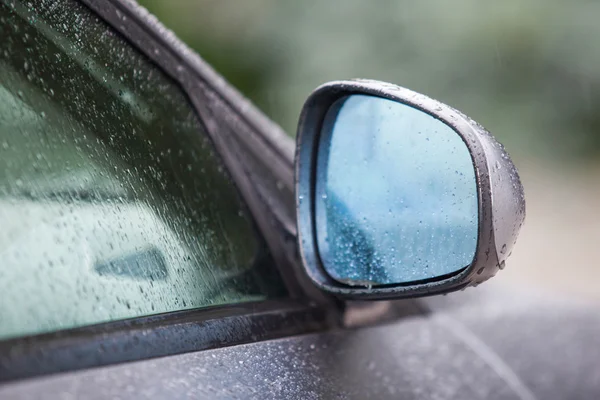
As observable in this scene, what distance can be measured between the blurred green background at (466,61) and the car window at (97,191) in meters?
7.75

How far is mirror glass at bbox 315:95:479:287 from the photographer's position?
1.53m

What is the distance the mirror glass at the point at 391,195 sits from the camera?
1.53 metres

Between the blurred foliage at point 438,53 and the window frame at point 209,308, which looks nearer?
the window frame at point 209,308

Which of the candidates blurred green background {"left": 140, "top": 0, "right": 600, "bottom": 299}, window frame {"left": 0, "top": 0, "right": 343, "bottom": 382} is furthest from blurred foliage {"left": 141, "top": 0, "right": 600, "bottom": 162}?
window frame {"left": 0, "top": 0, "right": 343, "bottom": 382}

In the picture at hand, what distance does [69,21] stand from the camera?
4.80 ft

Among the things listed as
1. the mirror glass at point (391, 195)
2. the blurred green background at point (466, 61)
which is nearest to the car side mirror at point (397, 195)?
the mirror glass at point (391, 195)

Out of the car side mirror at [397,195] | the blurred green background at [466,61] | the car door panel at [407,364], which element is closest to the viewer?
the car door panel at [407,364]

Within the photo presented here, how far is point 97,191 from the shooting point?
4.27 ft

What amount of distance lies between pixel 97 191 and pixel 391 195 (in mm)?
649

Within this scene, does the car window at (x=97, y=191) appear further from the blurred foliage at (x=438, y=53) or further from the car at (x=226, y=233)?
the blurred foliage at (x=438, y=53)

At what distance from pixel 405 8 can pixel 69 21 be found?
8.84 m

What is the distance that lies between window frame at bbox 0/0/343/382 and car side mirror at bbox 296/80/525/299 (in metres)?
0.09

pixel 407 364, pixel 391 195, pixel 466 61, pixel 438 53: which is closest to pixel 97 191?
pixel 391 195

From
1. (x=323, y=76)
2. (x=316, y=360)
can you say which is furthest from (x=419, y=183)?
(x=323, y=76)
